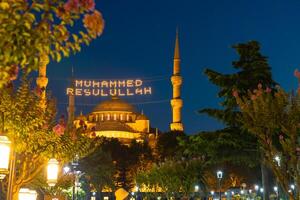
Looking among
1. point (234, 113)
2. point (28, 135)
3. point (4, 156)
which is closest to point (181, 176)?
point (234, 113)

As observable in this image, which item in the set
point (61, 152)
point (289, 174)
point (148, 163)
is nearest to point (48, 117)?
point (61, 152)

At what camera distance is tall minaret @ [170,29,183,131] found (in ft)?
249

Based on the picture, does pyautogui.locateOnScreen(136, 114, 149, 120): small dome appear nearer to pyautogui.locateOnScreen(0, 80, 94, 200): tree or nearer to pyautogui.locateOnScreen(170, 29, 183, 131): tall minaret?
pyautogui.locateOnScreen(170, 29, 183, 131): tall minaret

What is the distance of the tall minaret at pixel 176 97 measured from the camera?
76.0 metres

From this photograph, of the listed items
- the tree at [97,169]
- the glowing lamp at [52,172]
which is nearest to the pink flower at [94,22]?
the glowing lamp at [52,172]

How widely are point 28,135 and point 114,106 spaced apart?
9417cm

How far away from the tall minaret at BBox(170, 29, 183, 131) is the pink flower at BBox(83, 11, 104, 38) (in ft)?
233

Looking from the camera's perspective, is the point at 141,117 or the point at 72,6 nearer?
the point at 72,6

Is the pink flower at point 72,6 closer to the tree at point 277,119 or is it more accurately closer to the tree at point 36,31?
the tree at point 36,31

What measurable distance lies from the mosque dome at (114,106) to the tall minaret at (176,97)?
2641cm

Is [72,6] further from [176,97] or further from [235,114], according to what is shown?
[176,97]

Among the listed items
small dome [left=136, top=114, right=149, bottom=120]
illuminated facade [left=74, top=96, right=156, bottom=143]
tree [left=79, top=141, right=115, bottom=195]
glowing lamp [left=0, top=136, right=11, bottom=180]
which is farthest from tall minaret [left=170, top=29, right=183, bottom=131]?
glowing lamp [left=0, top=136, right=11, bottom=180]

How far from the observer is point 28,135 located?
11.1 meters

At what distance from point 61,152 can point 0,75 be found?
25.4 ft
